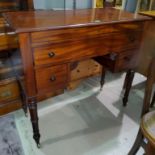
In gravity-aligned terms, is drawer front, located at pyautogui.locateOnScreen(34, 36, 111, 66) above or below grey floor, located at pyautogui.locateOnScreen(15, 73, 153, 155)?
above

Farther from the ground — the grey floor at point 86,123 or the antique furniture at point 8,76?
the antique furniture at point 8,76

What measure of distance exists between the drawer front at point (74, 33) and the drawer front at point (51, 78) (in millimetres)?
174

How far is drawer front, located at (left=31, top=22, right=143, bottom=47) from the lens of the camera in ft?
3.24

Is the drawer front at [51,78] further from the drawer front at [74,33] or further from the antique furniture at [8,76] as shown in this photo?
the antique furniture at [8,76]

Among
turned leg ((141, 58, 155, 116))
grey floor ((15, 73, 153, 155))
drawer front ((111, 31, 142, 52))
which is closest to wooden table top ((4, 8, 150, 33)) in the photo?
drawer front ((111, 31, 142, 52))

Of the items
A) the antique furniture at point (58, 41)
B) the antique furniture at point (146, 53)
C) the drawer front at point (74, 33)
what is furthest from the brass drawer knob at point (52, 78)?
the antique furniture at point (146, 53)

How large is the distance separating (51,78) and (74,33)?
307 millimetres

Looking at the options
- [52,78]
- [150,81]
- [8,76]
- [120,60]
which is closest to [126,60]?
[120,60]

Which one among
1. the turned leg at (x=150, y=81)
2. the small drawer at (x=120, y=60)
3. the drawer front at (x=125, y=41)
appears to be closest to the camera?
the turned leg at (x=150, y=81)

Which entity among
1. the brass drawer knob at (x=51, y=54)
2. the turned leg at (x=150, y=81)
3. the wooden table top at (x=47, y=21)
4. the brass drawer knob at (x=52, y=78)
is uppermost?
the wooden table top at (x=47, y=21)

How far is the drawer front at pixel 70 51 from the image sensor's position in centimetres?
104

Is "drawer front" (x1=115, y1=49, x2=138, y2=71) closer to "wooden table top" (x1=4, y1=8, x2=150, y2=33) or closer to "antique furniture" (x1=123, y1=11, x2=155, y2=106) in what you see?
"antique furniture" (x1=123, y1=11, x2=155, y2=106)

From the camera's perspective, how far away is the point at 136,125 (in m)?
1.66

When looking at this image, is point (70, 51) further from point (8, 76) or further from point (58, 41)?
point (8, 76)
